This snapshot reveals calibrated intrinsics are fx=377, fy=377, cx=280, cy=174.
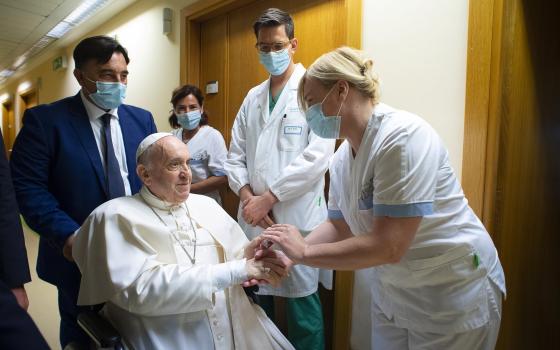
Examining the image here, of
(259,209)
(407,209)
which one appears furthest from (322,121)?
(259,209)

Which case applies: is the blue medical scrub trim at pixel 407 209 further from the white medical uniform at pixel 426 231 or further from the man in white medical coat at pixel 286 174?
the man in white medical coat at pixel 286 174

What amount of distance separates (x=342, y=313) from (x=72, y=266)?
4.51 feet

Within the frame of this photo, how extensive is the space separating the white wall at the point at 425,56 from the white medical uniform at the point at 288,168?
0.43m

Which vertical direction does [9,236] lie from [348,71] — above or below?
below

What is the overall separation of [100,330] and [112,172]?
68cm

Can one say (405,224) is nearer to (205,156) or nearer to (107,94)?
(107,94)

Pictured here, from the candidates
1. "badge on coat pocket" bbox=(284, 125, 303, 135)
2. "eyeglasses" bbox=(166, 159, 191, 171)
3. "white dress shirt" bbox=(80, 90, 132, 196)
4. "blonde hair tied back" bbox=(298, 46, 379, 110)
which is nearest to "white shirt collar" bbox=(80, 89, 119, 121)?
"white dress shirt" bbox=(80, 90, 132, 196)

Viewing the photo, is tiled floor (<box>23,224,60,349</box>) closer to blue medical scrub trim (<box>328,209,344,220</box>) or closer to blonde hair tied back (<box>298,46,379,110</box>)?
blue medical scrub trim (<box>328,209,344,220</box>)

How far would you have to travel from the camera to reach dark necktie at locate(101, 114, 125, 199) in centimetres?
157

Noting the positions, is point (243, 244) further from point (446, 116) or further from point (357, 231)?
point (446, 116)

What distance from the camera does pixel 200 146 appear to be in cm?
253

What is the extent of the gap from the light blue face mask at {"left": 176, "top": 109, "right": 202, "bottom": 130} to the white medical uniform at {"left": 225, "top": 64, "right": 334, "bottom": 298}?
614 millimetres

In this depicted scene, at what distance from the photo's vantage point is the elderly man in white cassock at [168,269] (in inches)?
48.3

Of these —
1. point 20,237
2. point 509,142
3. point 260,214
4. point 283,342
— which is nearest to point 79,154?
point 20,237
